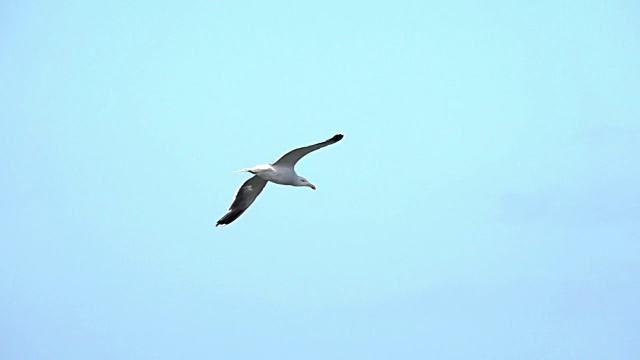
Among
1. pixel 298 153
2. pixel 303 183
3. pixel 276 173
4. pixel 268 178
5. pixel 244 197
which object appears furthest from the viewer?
pixel 244 197

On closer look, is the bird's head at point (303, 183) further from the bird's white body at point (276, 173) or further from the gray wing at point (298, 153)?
the gray wing at point (298, 153)

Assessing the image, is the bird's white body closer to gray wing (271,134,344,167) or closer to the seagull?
the seagull

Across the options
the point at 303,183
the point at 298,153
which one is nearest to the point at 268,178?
the point at 298,153

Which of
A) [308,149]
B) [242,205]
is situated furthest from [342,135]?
[242,205]

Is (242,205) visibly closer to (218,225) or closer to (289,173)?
(218,225)

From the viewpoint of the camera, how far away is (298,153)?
22.3 meters

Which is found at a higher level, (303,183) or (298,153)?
(303,183)

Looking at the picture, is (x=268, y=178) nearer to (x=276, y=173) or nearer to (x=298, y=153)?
(x=276, y=173)

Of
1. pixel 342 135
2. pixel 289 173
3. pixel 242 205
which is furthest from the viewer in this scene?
pixel 242 205

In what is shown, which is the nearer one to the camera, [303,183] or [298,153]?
[298,153]

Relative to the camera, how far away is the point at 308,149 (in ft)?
72.1

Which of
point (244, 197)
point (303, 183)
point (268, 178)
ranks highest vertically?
point (244, 197)

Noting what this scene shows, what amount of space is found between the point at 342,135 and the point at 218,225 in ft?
16.9

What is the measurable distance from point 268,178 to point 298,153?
3.34ft
